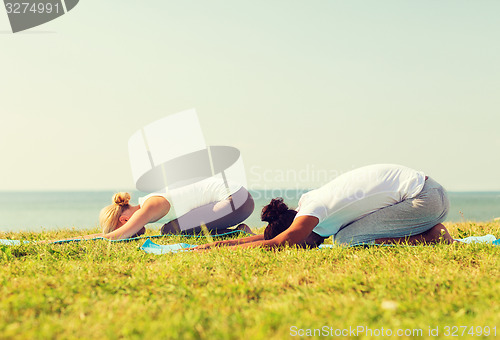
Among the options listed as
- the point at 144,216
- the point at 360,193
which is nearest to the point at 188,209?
the point at 144,216

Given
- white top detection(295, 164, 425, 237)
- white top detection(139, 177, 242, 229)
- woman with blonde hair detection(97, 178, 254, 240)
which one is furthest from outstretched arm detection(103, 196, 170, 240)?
white top detection(295, 164, 425, 237)

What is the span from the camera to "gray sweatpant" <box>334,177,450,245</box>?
4.57 metres

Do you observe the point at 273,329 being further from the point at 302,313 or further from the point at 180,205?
the point at 180,205

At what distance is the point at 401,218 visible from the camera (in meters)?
4.61

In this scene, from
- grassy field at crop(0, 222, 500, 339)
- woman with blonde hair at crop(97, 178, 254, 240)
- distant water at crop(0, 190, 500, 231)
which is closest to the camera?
grassy field at crop(0, 222, 500, 339)

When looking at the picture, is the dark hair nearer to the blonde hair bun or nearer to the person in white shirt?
the person in white shirt

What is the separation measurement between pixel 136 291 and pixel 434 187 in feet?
11.1

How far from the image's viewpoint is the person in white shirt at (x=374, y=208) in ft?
14.8

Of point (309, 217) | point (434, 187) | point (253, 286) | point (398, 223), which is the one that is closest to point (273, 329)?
point (253, 286)

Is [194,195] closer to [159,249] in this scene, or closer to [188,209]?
[188,209]

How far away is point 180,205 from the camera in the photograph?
604 centimetres

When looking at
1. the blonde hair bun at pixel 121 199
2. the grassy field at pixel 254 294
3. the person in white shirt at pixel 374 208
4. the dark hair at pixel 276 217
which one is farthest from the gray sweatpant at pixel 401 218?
the blonde hair bun at pixel 121 199

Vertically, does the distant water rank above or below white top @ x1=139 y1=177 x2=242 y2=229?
below

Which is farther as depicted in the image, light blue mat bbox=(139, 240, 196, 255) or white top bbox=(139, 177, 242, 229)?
white top bbox=(139, 177, 242, 229)
